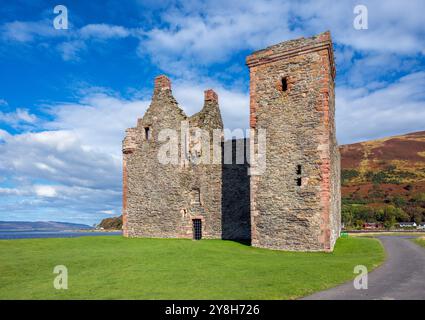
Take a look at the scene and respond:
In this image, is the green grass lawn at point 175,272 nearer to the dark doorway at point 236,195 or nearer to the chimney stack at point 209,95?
the dark doorway at point 236,195

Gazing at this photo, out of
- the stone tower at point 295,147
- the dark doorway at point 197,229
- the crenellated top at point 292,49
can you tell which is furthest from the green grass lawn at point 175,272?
the crenellated top at point 292,49

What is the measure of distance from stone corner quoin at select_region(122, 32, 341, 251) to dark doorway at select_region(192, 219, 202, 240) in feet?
0.25

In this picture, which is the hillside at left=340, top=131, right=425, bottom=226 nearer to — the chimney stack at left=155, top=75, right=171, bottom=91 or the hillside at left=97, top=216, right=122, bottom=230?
the chimney stack at left=155, top=75, right=171, bottom=91

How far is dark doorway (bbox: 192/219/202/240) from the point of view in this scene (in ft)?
90.2

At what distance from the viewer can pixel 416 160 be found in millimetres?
110875

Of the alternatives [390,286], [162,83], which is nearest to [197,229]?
[162,83]

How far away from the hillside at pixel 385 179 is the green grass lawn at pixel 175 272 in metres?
46.5

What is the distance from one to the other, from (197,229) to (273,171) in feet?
30.5

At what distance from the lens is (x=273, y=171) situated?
2114cm

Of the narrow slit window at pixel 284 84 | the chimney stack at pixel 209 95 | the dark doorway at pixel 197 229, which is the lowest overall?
the dark doorway at pixel 197 229

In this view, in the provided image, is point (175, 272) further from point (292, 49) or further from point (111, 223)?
point (111, 223)

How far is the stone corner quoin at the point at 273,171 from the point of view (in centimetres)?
1983

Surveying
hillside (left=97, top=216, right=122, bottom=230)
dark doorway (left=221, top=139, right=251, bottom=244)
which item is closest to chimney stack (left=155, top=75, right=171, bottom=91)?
dark doorway (left=221, top=139, right=251, bottom=244)
